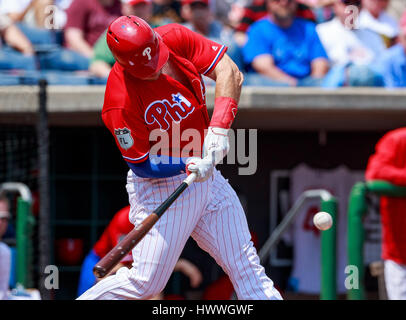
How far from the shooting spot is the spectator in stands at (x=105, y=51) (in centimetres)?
587

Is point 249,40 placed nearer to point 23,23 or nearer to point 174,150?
point 23,23

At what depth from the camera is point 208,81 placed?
5891 millimetres

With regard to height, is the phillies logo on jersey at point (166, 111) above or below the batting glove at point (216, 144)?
above

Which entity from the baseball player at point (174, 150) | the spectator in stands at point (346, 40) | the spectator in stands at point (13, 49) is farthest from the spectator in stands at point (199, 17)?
the baseball player at point (174, 150)

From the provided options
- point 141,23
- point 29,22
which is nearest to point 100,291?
point 141,23

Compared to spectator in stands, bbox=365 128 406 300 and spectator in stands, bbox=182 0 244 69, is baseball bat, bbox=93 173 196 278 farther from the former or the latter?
spectator in stands, bbox=182 0 244 69

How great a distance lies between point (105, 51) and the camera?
19.3 ft

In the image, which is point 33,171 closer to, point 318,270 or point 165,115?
point 318,270

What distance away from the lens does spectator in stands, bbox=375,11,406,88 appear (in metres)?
6.20

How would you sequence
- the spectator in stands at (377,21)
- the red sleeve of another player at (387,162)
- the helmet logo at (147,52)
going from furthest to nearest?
the spectator in stands at (377,21), the red sleeve of another player at (387,162), the helmet logo at (147,52)

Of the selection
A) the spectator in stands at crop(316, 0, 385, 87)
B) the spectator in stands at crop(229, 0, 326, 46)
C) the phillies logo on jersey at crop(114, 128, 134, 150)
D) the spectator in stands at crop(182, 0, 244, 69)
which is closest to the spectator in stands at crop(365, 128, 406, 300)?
the spectator in stands at crop(316, 0, 385, 87)

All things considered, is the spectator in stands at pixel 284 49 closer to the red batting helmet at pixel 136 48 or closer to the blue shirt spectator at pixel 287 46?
the blue shirt spectator at pixel 287 46

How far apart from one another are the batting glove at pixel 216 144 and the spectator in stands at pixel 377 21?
13.2ft
